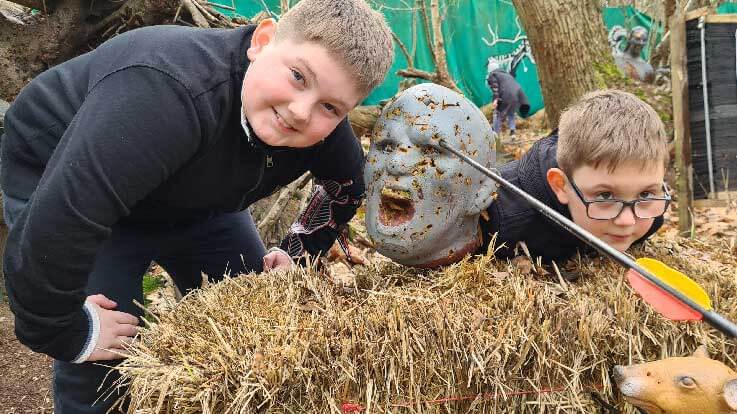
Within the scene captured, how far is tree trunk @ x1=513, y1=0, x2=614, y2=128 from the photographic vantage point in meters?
4.18

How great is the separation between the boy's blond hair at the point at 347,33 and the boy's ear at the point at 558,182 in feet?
2.03

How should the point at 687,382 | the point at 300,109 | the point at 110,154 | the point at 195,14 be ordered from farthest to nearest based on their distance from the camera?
1. the point at 195,14
2. the point at 300,109
3. the point at 110,154
4. the point at 687,382

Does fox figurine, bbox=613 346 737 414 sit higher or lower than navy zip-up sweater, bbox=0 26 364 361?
lower

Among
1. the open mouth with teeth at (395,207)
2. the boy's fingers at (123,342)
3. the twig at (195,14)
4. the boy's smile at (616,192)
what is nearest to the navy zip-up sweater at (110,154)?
the boy's fingers at (123,342)

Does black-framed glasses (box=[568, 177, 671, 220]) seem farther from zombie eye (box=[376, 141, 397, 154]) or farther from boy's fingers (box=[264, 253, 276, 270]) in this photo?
boy's fingers (box=[264, 253, 276, 270])

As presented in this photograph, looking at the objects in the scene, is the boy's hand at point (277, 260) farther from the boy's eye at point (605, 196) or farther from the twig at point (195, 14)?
the twig at point (195, 14)

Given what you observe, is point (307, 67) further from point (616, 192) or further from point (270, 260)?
point (616, 192)

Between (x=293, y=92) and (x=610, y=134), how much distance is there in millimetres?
903

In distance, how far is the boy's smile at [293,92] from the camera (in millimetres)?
1602

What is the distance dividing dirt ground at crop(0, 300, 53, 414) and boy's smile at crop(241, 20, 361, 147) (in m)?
2.07

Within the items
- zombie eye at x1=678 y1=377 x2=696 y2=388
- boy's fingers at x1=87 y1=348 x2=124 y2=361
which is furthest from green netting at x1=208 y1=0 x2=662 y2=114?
zombie eye at x1=678 y1=377 x2=696 y2=388

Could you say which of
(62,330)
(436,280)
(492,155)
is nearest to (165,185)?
(62,330)

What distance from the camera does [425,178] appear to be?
182cm

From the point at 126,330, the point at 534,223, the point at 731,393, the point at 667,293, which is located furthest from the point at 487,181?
the point at 126,330
